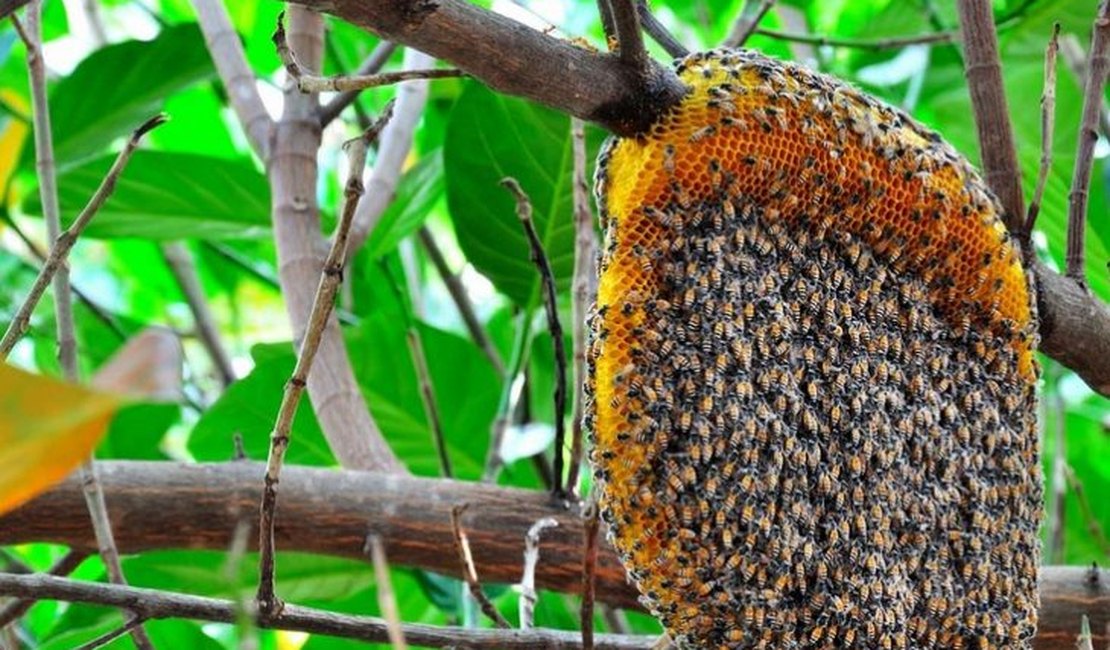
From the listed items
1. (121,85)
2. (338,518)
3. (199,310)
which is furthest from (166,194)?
(338,518)

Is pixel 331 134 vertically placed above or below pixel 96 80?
above

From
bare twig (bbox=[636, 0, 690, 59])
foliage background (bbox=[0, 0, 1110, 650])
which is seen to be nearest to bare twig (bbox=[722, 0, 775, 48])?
foliage background (bbox=[0, 0, 1110, 650])

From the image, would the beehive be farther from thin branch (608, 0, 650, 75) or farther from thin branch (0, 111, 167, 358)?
thin branch (0, 111, 167, 358)

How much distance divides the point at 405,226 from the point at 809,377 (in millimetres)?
A: 611

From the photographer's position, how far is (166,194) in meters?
1.25

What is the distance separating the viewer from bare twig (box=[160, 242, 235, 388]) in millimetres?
1539

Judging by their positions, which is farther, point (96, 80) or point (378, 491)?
point (96, 80)

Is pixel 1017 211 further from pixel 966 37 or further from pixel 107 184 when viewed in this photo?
pixel 107 184

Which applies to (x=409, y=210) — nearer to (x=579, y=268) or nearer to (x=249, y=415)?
(x=249, y=415)

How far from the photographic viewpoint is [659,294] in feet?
1.95

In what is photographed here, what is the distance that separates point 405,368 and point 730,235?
673 mm

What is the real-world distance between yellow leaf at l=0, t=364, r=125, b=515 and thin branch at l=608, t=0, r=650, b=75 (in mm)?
377

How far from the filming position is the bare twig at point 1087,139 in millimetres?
788

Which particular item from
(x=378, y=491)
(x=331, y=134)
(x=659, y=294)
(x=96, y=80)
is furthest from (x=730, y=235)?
(x=331, y=134)
